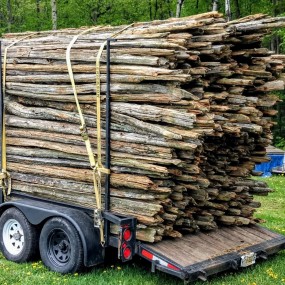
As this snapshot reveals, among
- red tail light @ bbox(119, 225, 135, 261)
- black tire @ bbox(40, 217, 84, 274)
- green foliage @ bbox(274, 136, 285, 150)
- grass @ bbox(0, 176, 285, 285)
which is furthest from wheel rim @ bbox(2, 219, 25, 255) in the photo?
green foliage @ bbox(274, 136, 285, 150)

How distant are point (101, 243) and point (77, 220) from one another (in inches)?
16.1

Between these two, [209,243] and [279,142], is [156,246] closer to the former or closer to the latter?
[209,243]

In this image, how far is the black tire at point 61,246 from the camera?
7.18m

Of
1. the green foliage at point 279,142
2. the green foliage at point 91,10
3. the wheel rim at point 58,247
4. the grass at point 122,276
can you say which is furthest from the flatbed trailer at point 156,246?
the green foliage at point 91,10

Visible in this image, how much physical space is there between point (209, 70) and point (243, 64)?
918 millimetres

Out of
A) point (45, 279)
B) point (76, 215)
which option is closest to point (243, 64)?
point (76, 215)

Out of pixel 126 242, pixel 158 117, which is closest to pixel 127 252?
pixel 126 242

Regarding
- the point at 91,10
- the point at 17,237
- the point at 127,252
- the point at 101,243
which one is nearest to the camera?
the point at 127,252

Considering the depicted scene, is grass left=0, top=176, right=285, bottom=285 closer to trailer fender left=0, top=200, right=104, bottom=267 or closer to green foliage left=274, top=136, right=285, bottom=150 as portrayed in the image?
trailer fender left=0, top=200, right=104, bottom=267

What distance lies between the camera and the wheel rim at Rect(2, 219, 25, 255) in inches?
312

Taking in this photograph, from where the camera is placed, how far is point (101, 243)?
23.8 ft

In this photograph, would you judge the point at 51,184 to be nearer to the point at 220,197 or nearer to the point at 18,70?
the point at 18,70

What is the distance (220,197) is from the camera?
319 inches

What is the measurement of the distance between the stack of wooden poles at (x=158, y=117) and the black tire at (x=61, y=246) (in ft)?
1.58
